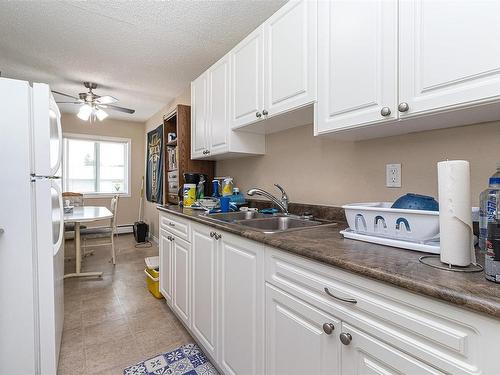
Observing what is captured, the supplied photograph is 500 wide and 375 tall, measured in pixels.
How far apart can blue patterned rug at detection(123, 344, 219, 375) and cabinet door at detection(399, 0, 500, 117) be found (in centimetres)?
175

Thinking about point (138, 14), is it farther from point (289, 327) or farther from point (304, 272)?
point (289, 327)

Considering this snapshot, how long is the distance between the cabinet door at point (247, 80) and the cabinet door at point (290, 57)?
7cm

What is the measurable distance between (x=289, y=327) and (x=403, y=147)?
1.01m

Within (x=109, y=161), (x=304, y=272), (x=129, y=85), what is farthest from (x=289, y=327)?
(x=109, y=161)

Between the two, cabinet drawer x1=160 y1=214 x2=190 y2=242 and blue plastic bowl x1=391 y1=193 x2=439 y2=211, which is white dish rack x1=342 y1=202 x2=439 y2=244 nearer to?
blue plastic bowl x1=391 y1=193 x2=439 y2=211

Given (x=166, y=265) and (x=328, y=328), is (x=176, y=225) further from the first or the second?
(x=328, y=328)

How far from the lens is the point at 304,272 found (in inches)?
38.7

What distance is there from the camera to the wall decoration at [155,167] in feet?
15.1

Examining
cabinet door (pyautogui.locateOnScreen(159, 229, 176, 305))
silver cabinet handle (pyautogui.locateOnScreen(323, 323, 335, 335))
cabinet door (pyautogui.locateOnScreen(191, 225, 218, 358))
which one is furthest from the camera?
cabinet door (pyautogui.locateOnScreen(159, 229, 176, 305))

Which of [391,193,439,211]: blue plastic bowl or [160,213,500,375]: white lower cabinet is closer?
[160,213,500,375]: white lower cabinet

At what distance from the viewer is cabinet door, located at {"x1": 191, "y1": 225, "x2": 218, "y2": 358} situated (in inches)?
60.7

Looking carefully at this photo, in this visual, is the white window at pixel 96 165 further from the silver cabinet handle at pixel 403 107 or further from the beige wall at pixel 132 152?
the silver cabinet handle at pixel 403 107

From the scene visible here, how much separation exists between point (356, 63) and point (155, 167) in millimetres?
4370

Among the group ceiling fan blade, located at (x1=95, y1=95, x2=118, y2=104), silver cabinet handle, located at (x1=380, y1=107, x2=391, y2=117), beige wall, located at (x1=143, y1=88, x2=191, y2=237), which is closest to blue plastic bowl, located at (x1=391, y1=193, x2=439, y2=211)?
silver cabinet handle, located at (x1=380, y1=107, x2=391, y2=117)
